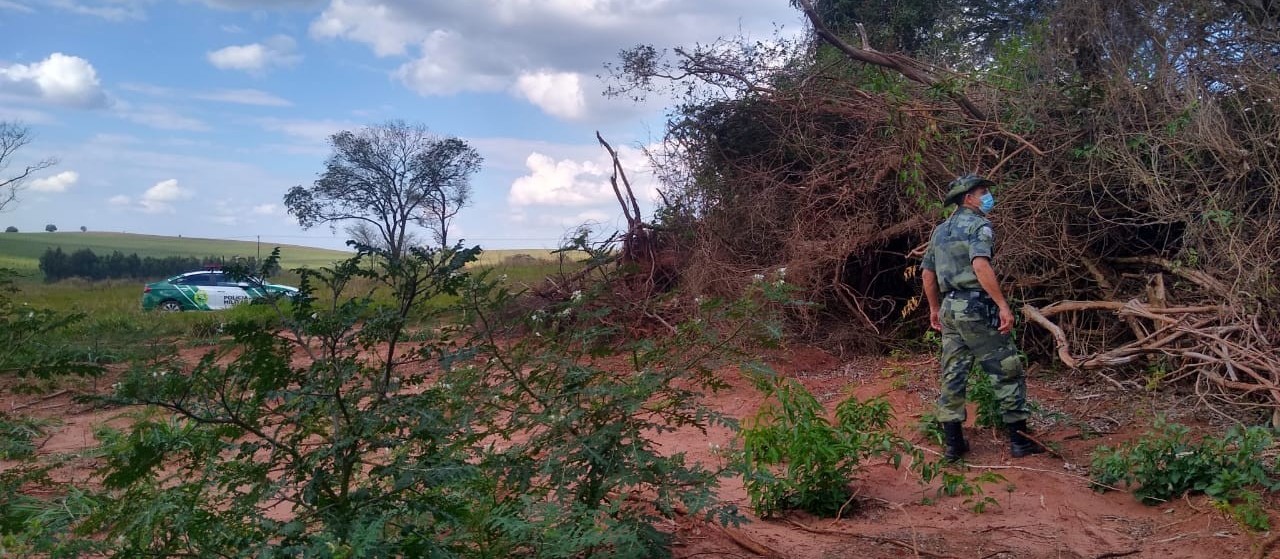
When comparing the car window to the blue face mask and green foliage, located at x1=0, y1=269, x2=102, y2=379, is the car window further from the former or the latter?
the blue face mask

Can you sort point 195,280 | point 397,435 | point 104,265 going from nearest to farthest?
1. point 397,435
2. point 195,280
3. point 104,265

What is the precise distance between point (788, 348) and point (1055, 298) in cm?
225

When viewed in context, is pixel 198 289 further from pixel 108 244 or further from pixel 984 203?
pixel 108 244

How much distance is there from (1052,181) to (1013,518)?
3.69 meters

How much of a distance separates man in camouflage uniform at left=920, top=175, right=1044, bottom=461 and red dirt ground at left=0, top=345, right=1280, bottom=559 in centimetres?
25

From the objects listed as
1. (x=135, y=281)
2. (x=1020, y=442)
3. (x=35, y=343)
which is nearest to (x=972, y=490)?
(x=1020, y=442)

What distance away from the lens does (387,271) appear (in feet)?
9.61

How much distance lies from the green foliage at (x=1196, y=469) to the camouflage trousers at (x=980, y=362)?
1.85ft

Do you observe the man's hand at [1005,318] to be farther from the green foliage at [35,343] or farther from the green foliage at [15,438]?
the green foliage at [15,438]

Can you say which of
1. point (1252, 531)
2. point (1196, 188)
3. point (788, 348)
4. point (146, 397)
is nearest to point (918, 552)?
point (1252, 531)

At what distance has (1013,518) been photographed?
14.3 ft

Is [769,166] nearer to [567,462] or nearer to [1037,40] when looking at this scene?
[1037,40]

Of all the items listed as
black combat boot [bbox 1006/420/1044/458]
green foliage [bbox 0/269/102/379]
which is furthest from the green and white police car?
black combat boot [bbox 1006/420/1044/458]

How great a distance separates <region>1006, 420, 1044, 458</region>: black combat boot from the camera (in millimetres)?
5289
